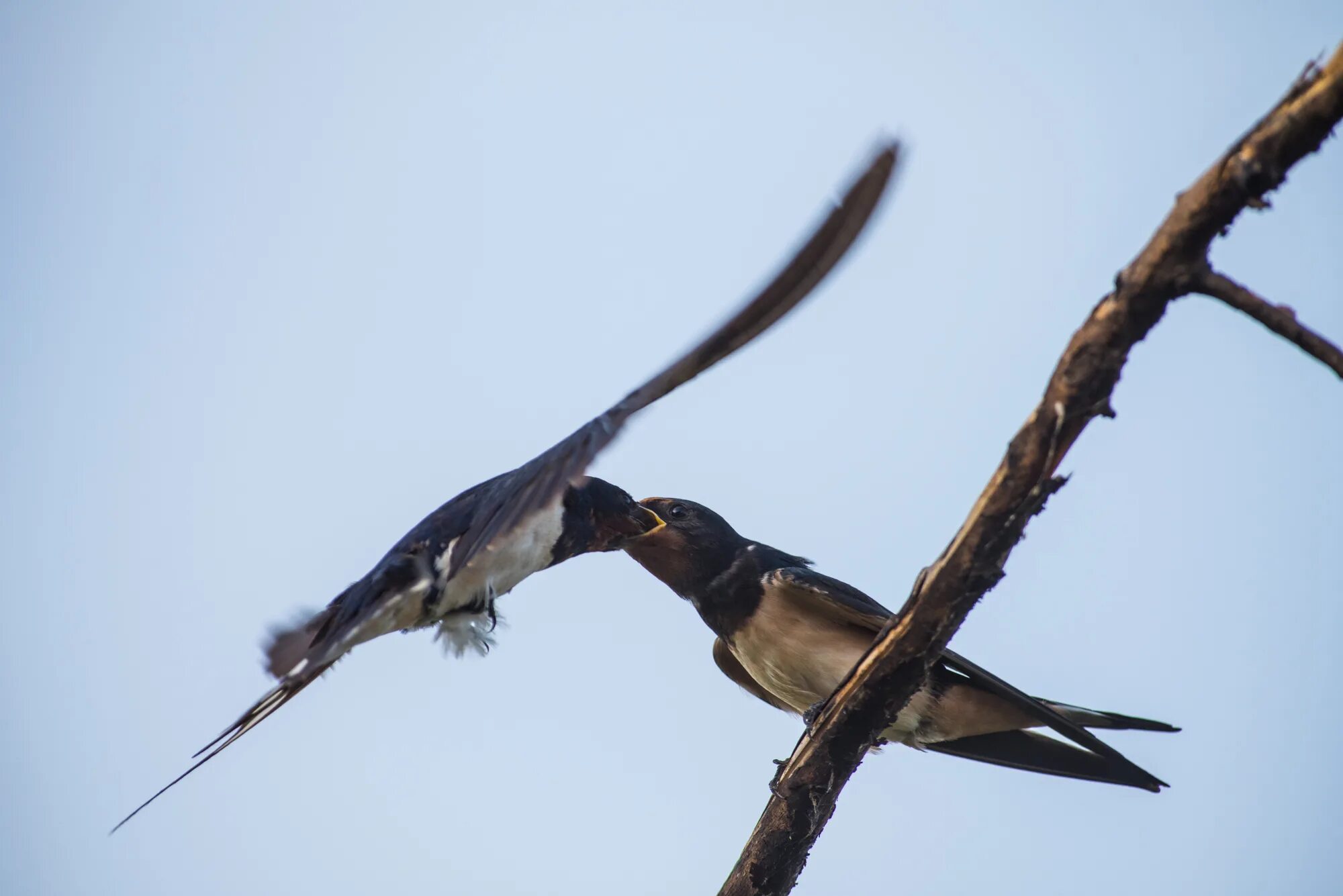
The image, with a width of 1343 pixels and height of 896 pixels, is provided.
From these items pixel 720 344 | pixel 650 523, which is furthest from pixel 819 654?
pixel 720 344

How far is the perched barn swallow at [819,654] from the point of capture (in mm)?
3832

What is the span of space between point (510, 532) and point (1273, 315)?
1.82m

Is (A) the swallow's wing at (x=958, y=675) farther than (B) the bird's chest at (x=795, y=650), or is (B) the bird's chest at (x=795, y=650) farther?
(B) the bird's chest at (x=795, y=650)

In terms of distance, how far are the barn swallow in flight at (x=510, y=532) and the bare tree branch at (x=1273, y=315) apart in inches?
27.0

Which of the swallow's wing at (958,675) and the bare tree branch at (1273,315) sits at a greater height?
the bare tree branch at (1273,315)

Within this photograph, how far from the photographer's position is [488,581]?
150 inches

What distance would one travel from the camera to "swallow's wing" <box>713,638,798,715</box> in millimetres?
4855

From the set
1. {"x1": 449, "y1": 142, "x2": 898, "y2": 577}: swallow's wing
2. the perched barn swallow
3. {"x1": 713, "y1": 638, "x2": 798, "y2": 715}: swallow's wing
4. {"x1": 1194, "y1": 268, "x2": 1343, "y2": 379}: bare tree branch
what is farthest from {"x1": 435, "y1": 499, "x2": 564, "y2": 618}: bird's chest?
{"x1": 1194, "y1": 268, "x2": 1343, "y2": 379}: bare tree branch

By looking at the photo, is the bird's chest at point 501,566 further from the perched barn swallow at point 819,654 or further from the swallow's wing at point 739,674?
the swallow's wing at point 739,674

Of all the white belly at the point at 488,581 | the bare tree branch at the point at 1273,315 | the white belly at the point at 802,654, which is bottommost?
the white belly at the point at 488,581

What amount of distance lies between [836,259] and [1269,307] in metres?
0.90

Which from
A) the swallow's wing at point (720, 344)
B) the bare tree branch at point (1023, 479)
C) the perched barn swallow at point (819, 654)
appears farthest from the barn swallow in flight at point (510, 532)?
the bare tree branch at point (1023, 479)

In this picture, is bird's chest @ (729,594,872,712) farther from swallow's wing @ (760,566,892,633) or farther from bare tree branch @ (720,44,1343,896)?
bare tree branch @ (720,44,1343,896)

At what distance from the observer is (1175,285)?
90.4 inches
